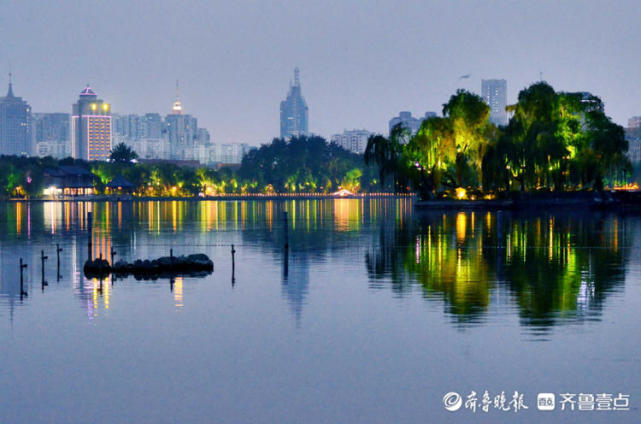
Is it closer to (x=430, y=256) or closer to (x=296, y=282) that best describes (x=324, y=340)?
(x=296, y=282)

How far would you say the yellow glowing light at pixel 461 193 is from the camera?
103 meters

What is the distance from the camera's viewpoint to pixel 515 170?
316 feet

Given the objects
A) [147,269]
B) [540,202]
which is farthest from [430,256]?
[540,202]

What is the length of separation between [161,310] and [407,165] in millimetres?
76195

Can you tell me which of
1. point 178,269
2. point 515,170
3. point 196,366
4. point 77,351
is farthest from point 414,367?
point 515,170

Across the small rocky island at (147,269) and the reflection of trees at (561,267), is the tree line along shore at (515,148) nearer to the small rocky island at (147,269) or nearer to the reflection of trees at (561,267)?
the reflection of trees at (561,267)

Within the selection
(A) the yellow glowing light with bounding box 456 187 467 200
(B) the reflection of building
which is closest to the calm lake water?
(B) the reflection of building

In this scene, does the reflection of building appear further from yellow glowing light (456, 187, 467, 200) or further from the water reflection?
yellow glowing light (456, 187, 467, 200)

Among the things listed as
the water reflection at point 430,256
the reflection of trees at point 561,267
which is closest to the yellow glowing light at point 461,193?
the water reflection at point 430,256

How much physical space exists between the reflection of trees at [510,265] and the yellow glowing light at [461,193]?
3507cm

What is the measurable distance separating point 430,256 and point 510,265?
5.92m

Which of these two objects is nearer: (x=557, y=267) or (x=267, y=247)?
(x=557, y=267)

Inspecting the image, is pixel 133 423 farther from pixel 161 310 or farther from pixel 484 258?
pixel 484 258

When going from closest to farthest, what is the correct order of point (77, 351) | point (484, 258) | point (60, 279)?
point (77, 351)
point (60, 279)
point (484, 258)
